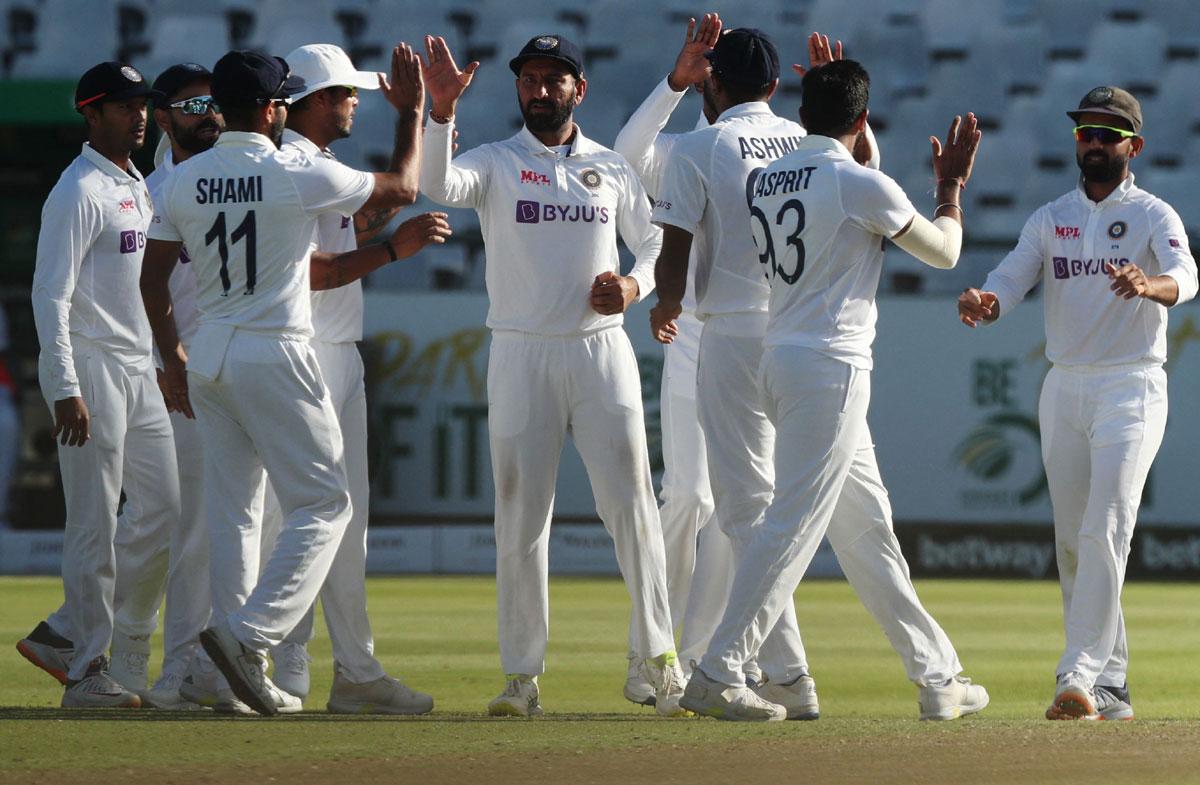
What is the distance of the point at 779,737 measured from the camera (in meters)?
4.91

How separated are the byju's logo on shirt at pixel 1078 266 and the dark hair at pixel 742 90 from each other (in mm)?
1174

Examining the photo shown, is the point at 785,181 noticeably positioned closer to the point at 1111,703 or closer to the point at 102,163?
the point at 1111,703

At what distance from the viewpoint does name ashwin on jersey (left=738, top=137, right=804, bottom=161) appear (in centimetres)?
558

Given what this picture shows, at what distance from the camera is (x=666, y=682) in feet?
18.1

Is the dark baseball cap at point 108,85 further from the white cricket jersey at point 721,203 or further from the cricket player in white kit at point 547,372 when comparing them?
the white cricket jersey at point 721,203

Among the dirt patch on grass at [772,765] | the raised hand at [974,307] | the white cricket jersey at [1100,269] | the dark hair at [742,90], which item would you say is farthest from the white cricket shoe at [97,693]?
the white cricket jersey at [1100,269]

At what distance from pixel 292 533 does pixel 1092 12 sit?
1290cm

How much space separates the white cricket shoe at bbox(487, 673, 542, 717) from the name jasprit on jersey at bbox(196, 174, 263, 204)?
5.31 feet

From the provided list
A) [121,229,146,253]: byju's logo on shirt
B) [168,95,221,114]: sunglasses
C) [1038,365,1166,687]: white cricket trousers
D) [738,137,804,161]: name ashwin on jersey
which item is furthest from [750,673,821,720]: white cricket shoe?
[168,95,221,114]: sunglasses

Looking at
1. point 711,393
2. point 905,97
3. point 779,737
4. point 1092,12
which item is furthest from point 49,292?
point 1092,12

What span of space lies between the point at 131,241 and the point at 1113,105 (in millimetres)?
3199

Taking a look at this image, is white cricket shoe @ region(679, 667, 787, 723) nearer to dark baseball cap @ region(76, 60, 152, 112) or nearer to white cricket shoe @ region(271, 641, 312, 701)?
white cricket shoe @ region(271, 641, 312, 701)

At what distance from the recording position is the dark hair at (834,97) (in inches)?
204

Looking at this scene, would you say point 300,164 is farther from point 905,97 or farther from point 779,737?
point 905,97
